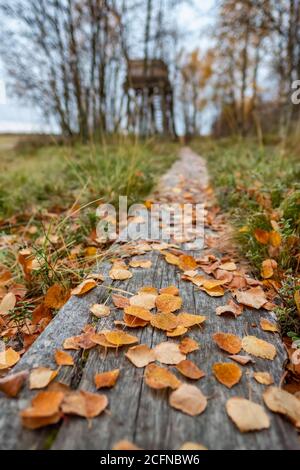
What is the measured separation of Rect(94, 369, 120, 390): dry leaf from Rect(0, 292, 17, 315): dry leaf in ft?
2.25

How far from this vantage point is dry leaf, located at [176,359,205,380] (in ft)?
2.55

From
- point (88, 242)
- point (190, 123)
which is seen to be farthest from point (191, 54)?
point (88, 242)

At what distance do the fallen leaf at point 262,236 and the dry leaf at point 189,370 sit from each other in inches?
36.5

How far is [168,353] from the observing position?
86 centimetres

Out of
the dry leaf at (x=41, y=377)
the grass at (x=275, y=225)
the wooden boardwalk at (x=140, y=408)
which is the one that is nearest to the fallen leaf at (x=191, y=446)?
the wooden boardwalk at (x=140, y=408)

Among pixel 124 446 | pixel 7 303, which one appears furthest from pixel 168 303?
pixel 7 303

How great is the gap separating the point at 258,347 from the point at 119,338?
0.43 meters

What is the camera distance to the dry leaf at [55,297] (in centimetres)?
127

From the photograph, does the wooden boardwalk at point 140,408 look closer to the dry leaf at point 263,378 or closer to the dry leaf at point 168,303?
the dry leaf at point 263,378

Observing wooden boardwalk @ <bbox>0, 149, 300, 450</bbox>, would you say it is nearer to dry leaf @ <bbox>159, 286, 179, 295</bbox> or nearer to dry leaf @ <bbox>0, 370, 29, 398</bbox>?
dry leaf @ <bbox>0, 370, 29, 398</bbox>

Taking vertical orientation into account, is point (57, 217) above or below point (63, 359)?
above

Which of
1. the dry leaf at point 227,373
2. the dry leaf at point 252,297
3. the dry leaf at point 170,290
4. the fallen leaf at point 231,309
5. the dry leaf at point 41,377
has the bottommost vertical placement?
the dry leaf at point 227,373

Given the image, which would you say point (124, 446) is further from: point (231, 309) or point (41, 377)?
point (231, 309)

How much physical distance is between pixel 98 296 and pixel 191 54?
924 inches
